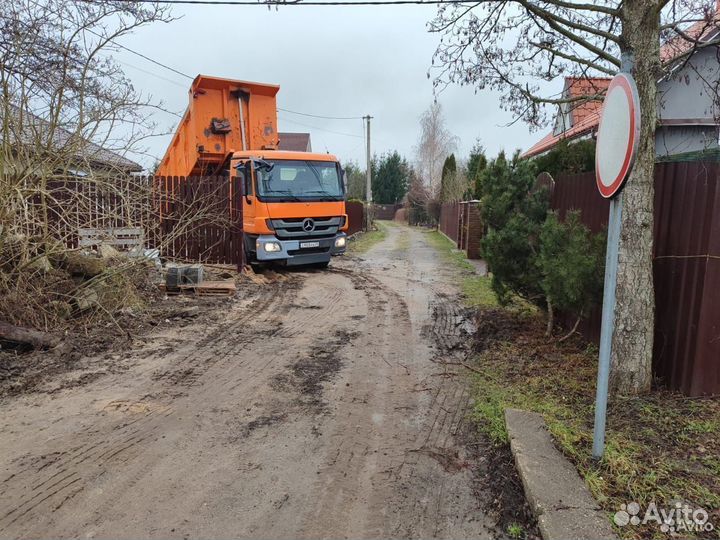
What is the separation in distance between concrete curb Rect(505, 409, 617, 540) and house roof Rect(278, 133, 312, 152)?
48.3 metres

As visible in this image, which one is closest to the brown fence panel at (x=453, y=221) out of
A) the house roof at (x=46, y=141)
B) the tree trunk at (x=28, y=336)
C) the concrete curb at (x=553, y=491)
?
the house roof at (x=46, y=141)

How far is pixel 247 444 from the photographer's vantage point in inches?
136

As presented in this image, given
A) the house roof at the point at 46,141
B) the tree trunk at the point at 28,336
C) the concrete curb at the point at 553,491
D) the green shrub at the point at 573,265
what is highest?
the house roof at the point at 46,141

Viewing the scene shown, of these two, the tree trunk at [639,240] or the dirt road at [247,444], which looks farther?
the tree trunk at [639,240]

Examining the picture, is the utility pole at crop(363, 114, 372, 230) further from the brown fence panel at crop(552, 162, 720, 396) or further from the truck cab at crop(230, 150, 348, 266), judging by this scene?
the brown fence panel at crop(552, 162, 720, 396)

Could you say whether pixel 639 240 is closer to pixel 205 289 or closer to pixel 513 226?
pixel 513 226

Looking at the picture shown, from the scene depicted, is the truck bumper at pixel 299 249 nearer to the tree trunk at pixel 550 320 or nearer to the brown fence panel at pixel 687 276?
the tree trunk at pixel 550 320

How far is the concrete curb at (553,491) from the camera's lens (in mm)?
2377

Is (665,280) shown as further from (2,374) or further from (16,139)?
(16,139)

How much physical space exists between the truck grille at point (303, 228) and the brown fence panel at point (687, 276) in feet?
25.3

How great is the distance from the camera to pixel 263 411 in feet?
13.3

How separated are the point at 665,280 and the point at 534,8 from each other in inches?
110

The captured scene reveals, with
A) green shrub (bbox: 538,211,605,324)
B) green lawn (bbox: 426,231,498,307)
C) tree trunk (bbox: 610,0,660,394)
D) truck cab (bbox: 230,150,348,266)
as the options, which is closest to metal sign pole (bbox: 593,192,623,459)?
tree trunk (bbox: 610,0,660,394)

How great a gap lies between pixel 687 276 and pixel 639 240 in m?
0.45
